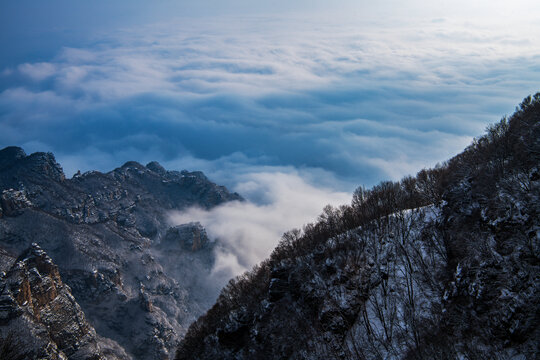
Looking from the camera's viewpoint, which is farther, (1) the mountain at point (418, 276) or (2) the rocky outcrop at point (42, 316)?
(2) the rocky outcrop at point (42, 316)

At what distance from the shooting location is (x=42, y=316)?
134 meters

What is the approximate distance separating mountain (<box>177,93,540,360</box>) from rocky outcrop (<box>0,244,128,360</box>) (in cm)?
6063

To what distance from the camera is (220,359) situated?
2653 inches

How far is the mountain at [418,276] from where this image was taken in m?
37.2

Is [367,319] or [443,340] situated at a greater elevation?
[367,319]

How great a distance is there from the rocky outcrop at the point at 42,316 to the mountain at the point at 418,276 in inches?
2387

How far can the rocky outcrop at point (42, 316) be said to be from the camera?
370ft

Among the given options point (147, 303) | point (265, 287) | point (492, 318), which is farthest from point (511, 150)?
point (147, 303)

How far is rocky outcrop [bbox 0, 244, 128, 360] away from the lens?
11269cm

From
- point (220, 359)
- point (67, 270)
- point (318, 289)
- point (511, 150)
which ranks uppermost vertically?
point (67, 270)

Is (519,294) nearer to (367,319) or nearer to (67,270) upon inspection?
(367,319)

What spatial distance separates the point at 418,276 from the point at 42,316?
140 meters

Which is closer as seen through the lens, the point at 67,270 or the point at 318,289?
the point at 318,289

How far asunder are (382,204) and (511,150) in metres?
25.1
